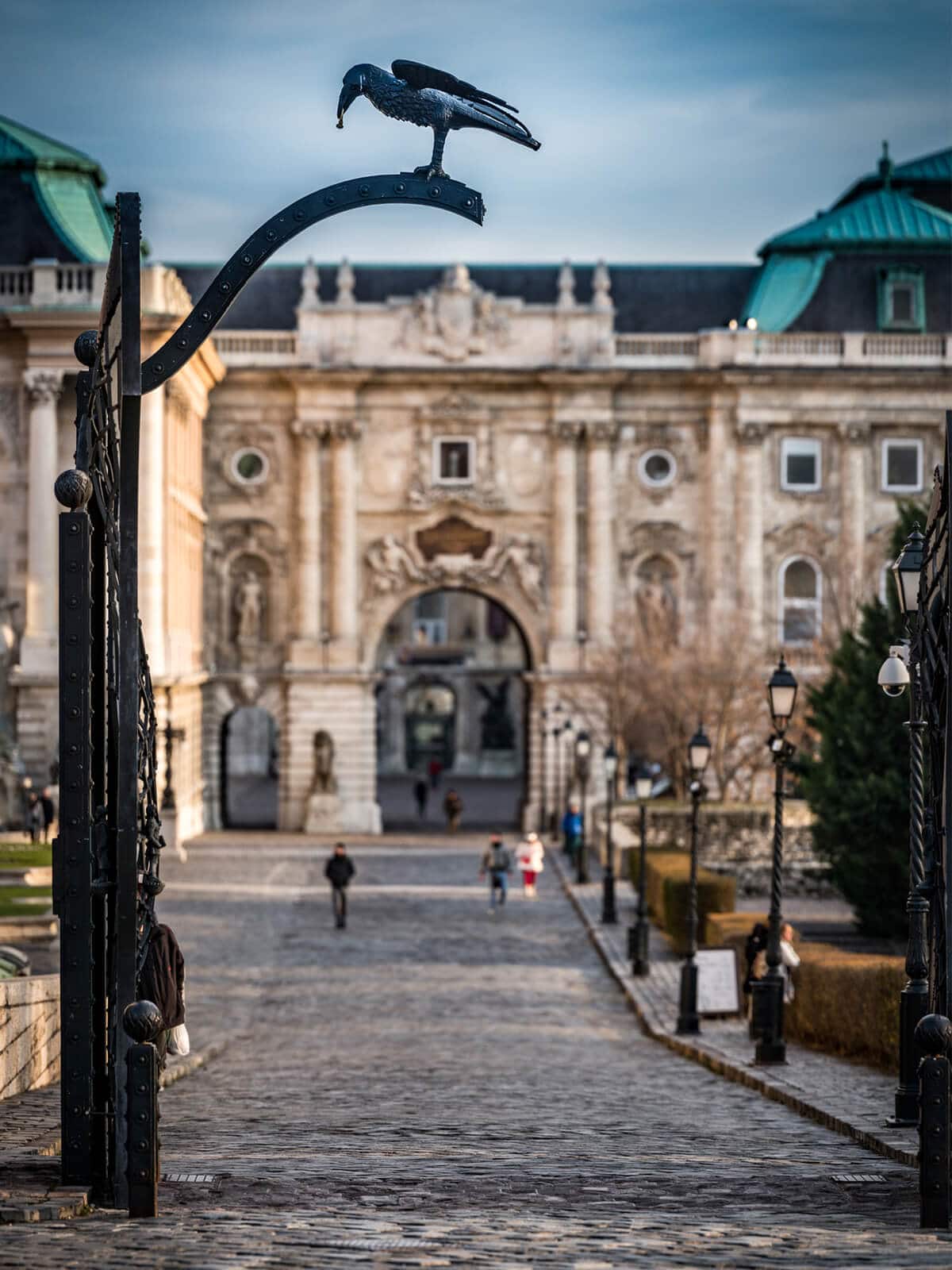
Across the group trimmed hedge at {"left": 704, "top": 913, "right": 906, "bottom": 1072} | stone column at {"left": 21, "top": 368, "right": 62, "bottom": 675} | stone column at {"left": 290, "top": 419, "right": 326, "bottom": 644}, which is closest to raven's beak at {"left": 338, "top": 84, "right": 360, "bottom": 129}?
trimmed hedge at {"left": 704, "top": 913, "right": 906, "bottom": 1072}

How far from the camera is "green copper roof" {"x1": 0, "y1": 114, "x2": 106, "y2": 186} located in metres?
56.4

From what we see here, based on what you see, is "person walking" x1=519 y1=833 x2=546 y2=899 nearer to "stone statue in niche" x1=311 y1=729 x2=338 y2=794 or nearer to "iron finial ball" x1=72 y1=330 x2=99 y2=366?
"stone statue in niche" x1=311 y1=729 x2=338 y2=794

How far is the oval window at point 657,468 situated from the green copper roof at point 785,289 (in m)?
4.81

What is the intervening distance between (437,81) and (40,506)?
141 ft

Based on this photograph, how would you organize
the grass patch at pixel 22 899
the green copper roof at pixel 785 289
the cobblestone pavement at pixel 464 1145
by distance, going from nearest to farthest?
the cobblestone pavement at pixel 464 1145, the grass patch at pixel 22 899, the green copper roof at pixel 785 289

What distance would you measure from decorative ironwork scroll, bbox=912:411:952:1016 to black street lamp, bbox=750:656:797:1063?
27.7ft

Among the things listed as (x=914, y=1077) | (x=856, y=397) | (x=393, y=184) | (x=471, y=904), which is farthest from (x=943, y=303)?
(x=393, y=184)

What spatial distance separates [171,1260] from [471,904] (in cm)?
3273

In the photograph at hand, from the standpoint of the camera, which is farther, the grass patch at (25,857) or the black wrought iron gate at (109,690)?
the grass patch at (25,857)

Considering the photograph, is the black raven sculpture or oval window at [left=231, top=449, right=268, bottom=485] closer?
the black raven sculpture

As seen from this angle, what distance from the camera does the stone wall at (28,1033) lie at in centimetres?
1561

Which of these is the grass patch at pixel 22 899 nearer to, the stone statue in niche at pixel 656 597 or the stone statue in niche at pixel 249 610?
the stone statue in niche at pixel 656 597

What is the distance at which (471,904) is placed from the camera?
41.6m

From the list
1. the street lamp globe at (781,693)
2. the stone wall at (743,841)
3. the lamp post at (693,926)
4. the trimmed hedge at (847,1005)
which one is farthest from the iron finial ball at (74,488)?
the stone wall at (743,841)
